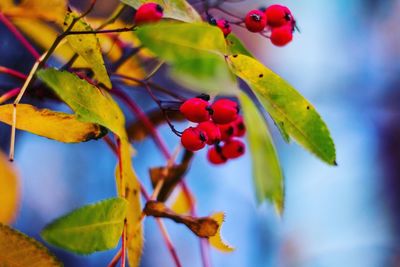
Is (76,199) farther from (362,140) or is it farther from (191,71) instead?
(191,71)

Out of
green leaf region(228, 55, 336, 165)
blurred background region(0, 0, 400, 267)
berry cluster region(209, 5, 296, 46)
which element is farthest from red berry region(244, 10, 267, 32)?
blurred background region(0, 0, 400, 267)

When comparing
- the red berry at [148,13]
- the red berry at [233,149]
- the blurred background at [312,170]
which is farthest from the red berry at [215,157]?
the blurred background at [312,170]

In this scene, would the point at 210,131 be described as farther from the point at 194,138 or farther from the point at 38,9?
the point at 38,9

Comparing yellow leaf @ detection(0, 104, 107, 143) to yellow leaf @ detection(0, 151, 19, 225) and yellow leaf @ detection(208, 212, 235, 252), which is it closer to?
yellow leaf @ detection(208, 212, 235, 252)

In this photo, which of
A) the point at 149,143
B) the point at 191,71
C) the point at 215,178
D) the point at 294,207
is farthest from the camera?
the point at 294,207

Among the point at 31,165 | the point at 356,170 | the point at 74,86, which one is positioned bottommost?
the point at 31,165

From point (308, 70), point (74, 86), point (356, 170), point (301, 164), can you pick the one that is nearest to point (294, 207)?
point (301, 164)
